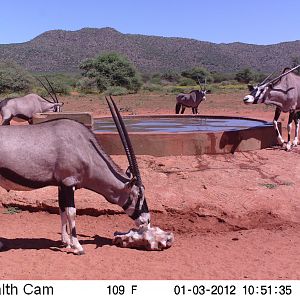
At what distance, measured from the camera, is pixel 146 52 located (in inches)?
3541

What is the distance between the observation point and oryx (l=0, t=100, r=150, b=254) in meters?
5.28

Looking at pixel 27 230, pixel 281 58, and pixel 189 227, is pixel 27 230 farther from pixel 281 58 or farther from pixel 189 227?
pixel 281 58

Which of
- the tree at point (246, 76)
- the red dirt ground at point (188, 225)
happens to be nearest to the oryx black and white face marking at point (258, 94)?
the red dirt ground at point (188, 225)

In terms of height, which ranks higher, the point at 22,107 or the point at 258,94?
the point at 258,94

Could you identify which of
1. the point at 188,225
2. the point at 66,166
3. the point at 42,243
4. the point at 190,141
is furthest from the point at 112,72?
the point at 66,166

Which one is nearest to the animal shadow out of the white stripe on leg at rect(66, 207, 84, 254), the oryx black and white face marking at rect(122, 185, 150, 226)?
the white stripe on leg at rect(66, 207, 84, 254)

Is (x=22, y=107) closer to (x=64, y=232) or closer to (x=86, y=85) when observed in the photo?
(x=64, y=232)

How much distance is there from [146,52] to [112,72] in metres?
43.0

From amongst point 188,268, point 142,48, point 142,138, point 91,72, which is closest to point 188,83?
point 91,72

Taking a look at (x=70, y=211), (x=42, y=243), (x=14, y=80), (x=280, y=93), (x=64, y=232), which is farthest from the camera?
(x=14, y=80)

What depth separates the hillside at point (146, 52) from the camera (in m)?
85.6

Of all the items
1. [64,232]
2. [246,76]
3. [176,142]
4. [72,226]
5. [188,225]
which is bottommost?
[188,225]

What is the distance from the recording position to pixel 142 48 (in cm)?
9100
